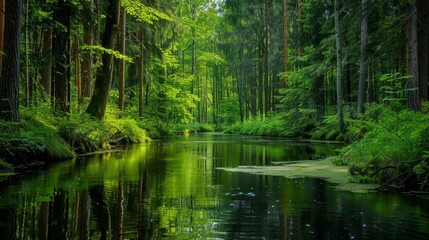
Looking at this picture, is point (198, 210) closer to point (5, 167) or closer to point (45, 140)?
point (5, 167)

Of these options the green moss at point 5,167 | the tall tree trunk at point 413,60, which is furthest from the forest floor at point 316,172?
the green moss at point 5,167

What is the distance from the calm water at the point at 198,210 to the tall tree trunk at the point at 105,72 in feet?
28.4

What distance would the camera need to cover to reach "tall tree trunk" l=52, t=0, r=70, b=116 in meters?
14.0

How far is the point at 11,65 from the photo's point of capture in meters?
10.3

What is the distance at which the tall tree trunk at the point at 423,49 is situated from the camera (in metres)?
11.6

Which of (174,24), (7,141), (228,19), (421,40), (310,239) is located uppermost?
(228,19)

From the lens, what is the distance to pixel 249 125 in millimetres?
38969

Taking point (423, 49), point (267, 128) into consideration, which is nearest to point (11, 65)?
point (423, 49)

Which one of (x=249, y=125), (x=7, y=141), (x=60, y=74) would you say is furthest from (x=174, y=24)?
(x=7, y=141)

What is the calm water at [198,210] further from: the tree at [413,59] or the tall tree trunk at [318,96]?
the tall tree trunk at [318,96]

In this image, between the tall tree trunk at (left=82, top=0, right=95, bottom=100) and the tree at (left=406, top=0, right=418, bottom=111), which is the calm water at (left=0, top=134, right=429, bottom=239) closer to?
the tree at (left=406, top=0, right=418, bottom=111)

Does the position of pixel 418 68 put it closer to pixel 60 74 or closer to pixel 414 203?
pixel 414 203

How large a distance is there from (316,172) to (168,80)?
26.6m

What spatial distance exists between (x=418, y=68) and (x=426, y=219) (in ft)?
26.8
